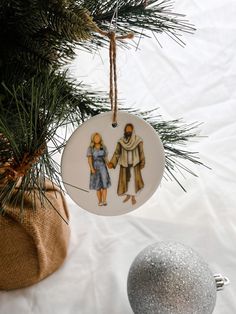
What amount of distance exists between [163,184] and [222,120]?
0.17m

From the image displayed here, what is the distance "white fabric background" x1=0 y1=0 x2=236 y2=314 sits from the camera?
537 mm

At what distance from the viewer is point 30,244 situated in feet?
1.73

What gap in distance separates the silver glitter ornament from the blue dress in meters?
0.09

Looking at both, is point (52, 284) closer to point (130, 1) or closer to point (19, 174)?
point (19, 174)

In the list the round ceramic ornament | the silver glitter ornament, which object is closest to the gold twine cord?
the round ceramic ornament

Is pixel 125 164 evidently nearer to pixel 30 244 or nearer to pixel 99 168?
pixel 99 168

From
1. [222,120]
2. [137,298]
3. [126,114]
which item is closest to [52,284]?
[137,298]

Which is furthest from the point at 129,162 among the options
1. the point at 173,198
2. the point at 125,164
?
the point at 173,198

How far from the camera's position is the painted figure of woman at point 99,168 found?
43 centimetres

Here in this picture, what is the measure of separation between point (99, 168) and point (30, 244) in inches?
5.7

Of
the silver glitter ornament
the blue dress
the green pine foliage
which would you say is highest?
the green pine foliage

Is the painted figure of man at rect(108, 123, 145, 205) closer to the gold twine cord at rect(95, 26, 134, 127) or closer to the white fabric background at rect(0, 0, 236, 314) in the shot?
the gold twine cord at rect(95, 26, 134, 127)

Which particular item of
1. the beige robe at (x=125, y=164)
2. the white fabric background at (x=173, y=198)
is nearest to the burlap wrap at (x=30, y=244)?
the white fabric background at (x=173, y=198)

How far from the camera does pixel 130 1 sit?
50cm
